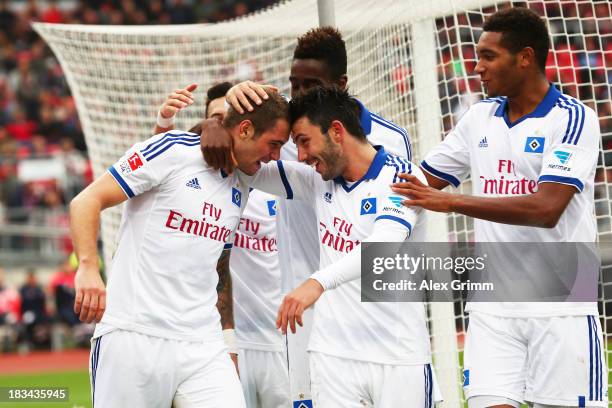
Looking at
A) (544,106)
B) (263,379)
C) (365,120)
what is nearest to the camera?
(544,106)

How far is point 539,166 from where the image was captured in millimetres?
5172

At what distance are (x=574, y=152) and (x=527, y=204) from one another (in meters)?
0.36

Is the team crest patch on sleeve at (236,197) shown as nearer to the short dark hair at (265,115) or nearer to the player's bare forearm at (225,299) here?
the short dark hair at (265,115)

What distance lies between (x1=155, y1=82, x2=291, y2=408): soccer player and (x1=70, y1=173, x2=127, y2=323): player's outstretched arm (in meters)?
1.53

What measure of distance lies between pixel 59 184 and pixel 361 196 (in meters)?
17.2

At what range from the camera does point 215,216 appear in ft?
16.7

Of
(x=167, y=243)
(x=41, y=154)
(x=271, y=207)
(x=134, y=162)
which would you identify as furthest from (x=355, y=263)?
(x=41, y=154)

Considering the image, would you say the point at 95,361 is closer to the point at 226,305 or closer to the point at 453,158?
the point at 226,305

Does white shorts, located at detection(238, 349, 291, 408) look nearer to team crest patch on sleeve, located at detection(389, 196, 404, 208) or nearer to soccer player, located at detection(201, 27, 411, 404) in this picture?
soccer player, located at detection(201, 27, 411, 404)

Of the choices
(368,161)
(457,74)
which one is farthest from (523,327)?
(457,74)

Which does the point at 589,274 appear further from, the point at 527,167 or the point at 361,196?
the point at 361,196

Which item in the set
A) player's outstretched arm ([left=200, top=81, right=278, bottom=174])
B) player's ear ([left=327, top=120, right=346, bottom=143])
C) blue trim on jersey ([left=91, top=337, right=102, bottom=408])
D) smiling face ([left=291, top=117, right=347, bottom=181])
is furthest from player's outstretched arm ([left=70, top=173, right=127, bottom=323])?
player's ear ([left=327, top=120, right=346, bottom=143])

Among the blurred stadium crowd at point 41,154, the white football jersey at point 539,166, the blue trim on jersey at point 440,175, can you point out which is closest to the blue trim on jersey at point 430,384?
the white football jersey at point 539,166

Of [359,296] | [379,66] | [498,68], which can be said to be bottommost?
[359,296]
